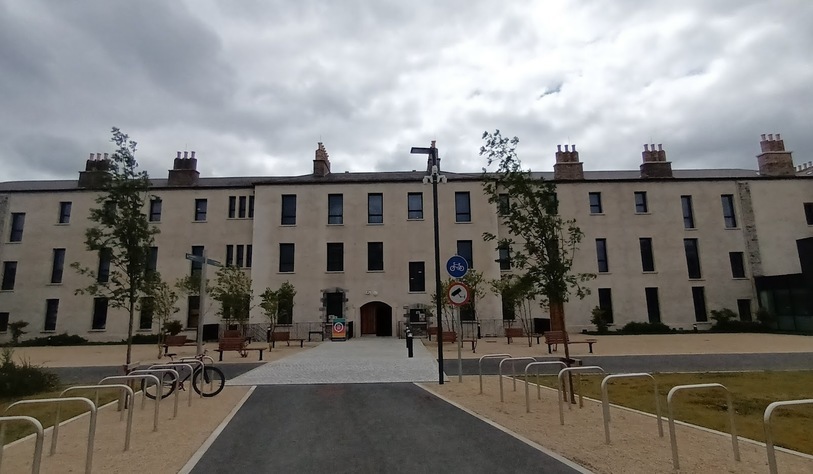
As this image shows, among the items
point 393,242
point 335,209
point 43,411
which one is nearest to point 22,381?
point 43,411

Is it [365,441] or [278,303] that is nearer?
[365,441]

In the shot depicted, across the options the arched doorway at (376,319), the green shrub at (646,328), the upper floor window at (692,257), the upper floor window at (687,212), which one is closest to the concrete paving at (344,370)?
the arched doorway at (376,319)

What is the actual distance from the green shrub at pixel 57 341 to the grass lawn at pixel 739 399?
32277mm

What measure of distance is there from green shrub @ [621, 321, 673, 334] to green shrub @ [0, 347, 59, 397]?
32079 millimetres

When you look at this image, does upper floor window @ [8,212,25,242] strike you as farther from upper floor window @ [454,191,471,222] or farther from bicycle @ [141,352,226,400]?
upper floor window @ [454,191,471,222]

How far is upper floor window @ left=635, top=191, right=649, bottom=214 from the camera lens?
1351 inches

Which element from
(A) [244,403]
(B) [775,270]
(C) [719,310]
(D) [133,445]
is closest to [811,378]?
(A) [244,403]

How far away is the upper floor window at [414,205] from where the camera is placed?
32812 mm

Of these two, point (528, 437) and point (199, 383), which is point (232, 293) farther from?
point (528, 437)

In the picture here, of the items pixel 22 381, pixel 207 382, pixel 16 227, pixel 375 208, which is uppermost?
pixel 375 208

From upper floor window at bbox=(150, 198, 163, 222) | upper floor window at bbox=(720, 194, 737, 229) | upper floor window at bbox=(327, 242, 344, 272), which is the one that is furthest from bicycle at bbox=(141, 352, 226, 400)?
upper floor window at bbox=(720, 194, 737, 229)

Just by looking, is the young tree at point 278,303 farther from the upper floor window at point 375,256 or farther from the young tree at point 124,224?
the young tree at point 124,224

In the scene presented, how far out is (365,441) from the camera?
21.1 ft

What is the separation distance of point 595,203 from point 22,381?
1376 inches
